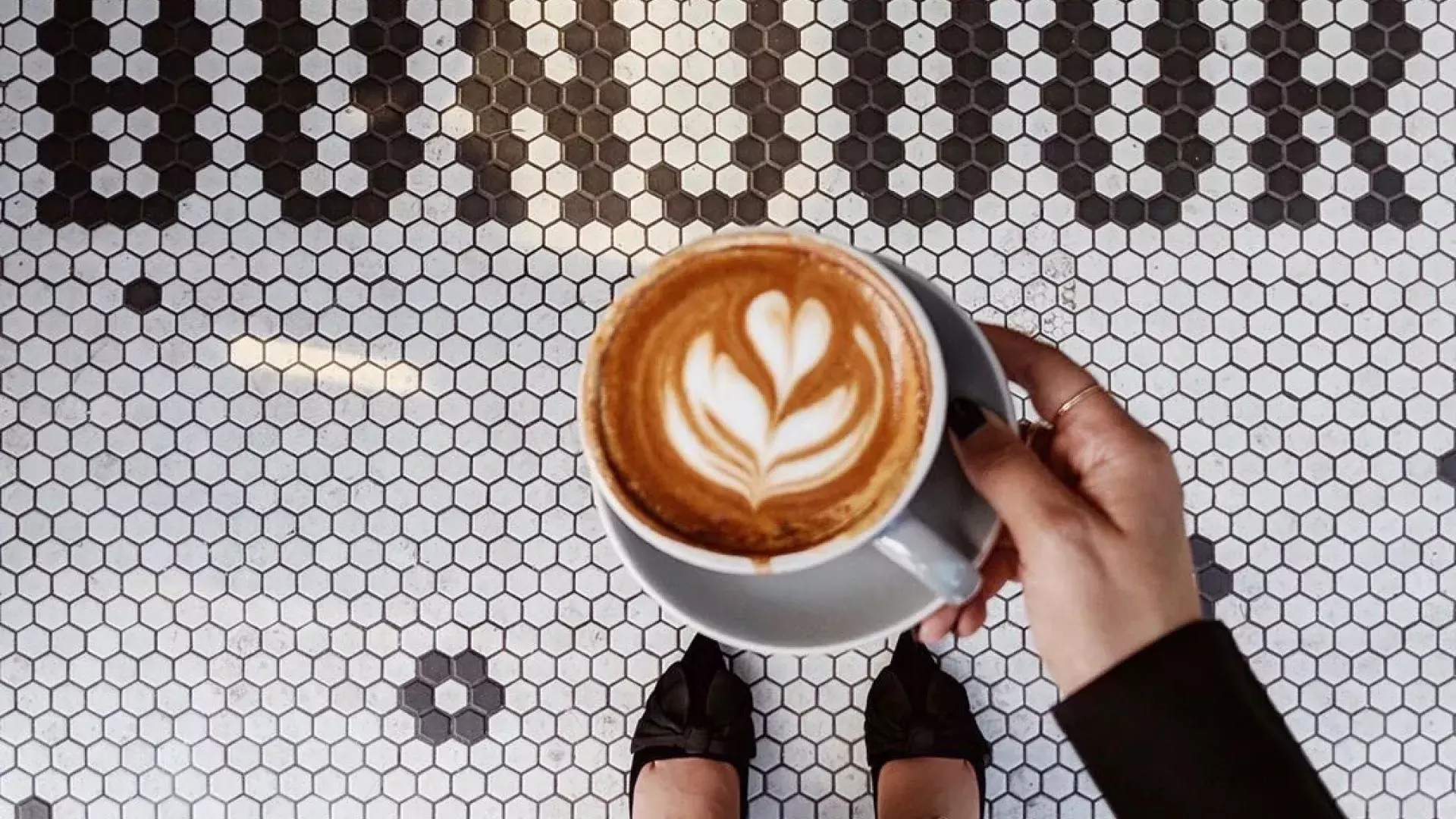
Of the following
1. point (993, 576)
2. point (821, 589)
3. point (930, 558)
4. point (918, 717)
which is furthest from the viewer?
point (918, 717)

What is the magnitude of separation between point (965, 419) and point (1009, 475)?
0.14ft

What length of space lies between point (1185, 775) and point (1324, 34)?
89cm

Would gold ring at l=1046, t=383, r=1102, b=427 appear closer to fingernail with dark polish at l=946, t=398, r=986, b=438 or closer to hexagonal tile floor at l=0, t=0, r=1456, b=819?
fingernail with dark polish at l=946, t=398, r=986, b=438

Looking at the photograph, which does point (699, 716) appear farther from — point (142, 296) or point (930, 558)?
point (142, 296)

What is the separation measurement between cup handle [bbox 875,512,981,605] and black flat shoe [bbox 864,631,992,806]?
0.56 m

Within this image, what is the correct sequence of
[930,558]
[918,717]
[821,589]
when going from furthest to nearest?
1. [918,717]
2. [821,589]
3. [930,558]

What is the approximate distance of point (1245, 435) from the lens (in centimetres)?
121

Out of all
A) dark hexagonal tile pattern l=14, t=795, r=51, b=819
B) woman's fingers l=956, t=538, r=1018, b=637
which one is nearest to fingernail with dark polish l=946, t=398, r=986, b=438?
woman's fingers l=956, t=538, r=1018, b=637

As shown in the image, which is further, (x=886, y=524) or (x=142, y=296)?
(x=142, y=296)

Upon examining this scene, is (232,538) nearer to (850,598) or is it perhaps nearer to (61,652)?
(61,652)

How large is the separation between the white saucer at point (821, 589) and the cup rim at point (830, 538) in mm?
43

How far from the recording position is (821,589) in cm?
76

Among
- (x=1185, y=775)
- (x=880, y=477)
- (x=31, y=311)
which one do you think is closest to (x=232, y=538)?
(x=31, y=311)

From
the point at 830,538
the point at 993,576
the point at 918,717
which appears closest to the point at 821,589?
the point at 830,538
